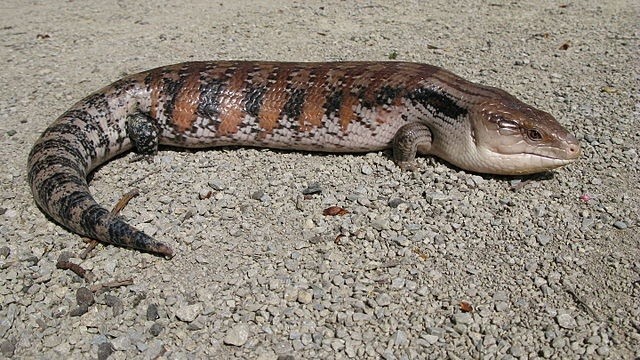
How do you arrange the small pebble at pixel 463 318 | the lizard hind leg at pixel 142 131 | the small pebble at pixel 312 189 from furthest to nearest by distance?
the lizard hind leg at pixel 142 131 → the small pebble at pixel 312 189 → the small pebble at pixel 463 318

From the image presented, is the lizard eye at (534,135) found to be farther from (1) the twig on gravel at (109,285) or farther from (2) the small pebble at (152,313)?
(1) the twig on gravel at (109,285)

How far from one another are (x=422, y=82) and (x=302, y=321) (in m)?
2.69

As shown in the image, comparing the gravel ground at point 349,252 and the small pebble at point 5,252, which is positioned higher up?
the gravel ground at point 349,252

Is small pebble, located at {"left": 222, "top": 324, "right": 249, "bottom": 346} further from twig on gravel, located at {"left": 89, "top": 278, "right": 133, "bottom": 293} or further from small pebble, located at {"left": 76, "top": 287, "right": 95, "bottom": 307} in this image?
small pebble, located at {"left": 76, "top": 287, "right": 95, "bottom": 307}

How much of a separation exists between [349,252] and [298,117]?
1.69 metres

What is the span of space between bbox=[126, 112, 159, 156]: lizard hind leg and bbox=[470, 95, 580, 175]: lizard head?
3.10 meters

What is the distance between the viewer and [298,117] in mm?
5867

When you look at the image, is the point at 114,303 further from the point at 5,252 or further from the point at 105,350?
the point at 5,252

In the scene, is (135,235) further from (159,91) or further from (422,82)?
(422,82)

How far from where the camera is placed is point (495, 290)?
4297 mm

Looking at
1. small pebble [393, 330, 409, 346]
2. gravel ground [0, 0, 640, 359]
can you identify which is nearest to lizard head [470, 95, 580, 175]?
gravel ground [0, 0, 640, 359]

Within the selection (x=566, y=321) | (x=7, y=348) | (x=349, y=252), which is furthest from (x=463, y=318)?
(x=7, y=348)

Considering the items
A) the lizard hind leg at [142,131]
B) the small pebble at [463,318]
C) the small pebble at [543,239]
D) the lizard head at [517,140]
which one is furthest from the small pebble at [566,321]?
the lizard hind leg at [142,131]

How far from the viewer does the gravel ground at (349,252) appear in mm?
3988
